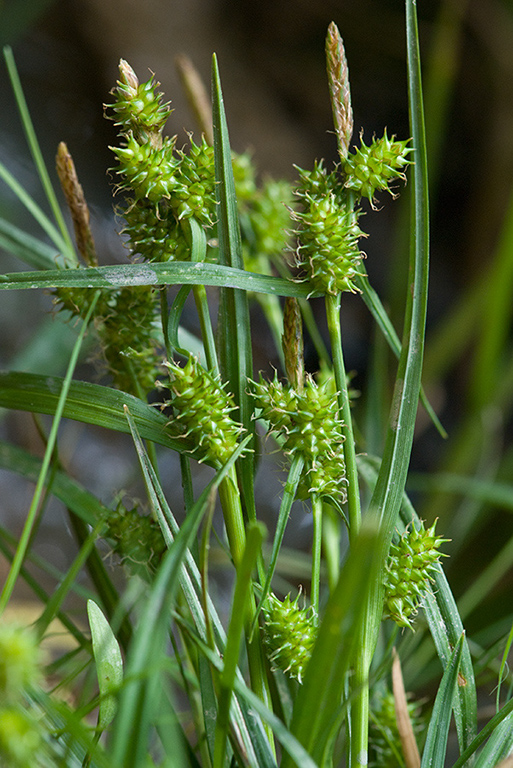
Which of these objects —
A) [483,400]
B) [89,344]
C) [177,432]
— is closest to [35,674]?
Result: [177,432]

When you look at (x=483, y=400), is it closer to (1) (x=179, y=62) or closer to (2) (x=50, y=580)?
(1) (x=179, y=62)

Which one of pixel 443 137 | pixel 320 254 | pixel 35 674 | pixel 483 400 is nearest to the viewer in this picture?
pixel 35 674

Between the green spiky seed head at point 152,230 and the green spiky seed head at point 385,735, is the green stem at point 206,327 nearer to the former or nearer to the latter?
the green spiky seed head at point 152,230

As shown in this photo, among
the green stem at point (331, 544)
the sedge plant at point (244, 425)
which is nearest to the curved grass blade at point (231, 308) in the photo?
the sedge plant at point (244, 425)

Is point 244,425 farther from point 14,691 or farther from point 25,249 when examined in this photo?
point 25,249

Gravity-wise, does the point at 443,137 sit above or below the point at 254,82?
below

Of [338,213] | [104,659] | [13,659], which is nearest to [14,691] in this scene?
[13,659]
